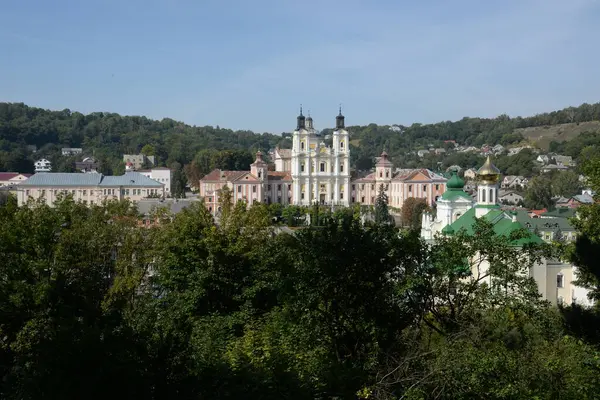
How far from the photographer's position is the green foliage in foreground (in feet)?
25.0

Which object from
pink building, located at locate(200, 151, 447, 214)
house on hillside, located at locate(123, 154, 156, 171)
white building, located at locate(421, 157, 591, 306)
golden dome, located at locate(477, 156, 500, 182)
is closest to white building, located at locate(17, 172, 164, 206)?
pink building, located at locate(200, 151, 447, 214)

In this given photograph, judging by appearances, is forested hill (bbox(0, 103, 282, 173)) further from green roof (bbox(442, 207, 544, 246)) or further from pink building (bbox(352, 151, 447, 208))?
green roof (bbox(442, 207, 544, 246))

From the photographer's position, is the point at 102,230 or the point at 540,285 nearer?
the point at 102,230

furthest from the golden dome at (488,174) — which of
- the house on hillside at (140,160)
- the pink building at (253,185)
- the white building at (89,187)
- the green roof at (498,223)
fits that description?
the house on hillside at (140,160)

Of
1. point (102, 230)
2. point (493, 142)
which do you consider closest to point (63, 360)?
point (102, 230)

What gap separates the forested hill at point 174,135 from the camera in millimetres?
104000

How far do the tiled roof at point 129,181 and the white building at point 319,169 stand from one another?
12.2 metres

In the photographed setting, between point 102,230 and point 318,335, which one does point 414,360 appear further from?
point 102,230

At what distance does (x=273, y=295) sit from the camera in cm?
1312

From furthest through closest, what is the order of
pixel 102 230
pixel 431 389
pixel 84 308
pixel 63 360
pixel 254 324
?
pixel 102 230 < pixel 254 324 < pixel 84 308 < pixel 431 389 < pixel 63 360

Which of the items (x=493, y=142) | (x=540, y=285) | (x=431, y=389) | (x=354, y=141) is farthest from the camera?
(x=354, y=141)

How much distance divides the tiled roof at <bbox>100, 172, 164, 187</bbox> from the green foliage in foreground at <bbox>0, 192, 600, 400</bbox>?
44679 mm

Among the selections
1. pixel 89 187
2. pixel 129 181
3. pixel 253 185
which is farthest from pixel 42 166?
pixel 253 185

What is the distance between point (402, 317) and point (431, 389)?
1995mm
